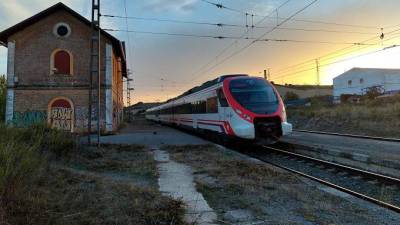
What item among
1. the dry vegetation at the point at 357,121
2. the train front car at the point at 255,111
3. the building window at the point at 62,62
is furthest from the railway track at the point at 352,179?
the building window at the point at 62,62

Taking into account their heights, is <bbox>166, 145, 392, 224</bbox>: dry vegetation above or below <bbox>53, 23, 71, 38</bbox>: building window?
below

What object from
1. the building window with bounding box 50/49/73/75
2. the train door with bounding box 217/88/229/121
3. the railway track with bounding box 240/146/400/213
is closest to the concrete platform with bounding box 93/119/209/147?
the train door with bounding box 217/88/229/121

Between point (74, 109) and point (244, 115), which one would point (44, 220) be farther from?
point (74, 109)

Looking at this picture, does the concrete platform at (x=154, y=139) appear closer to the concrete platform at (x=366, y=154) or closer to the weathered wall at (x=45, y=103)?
the weathered wall at (x=45, y=103)

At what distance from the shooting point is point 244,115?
655 inches

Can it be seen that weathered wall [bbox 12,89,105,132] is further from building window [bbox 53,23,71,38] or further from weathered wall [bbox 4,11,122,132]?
building window [bbox 53,23,71,38]

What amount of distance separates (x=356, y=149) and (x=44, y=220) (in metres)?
13.4

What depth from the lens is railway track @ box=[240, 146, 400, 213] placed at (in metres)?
8.48

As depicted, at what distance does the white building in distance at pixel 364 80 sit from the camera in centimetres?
7800

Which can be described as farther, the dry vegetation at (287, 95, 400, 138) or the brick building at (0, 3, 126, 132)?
the brick building at (0, 3, 126, 132)

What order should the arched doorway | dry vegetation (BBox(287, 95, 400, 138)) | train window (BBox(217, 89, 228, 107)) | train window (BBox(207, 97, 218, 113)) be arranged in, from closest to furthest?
train window (BBox(217, 89, 228, 107))
train window (BBox(207, 97, 218, 113))
dry vegetation (BBox(287, 95, 400, 138))
the arched doorway

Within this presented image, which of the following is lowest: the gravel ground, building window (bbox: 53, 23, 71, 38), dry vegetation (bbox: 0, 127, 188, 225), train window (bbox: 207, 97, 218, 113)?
the gravel ground

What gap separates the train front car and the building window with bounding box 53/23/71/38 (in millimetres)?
16523

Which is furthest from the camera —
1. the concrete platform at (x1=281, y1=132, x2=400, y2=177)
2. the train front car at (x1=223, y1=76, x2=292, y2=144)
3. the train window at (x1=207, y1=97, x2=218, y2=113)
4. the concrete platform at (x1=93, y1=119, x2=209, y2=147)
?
the concrete platform at (x1=93, y1=119, x2=209, y2=147)
